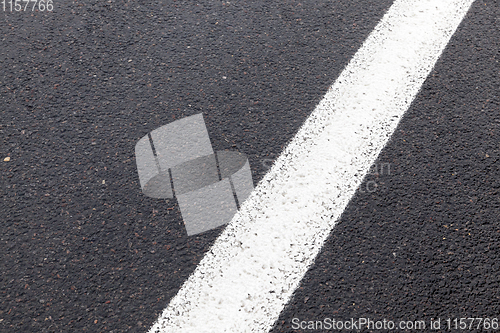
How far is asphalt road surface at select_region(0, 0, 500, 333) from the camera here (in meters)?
1.75

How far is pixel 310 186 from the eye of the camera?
2.08 m

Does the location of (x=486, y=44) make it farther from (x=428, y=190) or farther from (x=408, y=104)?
(x=428, y=190)

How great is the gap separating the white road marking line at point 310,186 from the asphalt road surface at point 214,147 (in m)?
0.06

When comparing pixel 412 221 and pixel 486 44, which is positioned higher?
pixel 486 44

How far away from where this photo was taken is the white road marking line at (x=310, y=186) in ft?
5.68

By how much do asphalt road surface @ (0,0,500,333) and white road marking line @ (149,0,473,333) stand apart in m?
0.06

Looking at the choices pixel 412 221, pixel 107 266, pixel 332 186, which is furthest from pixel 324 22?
pixel 107 266

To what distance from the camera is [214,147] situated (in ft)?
7.37

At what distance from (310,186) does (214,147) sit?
1.77ft

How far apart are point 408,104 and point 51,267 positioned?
195 centimetres

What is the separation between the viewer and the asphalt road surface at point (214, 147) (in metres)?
1.75

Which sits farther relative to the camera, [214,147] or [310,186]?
[214,147]

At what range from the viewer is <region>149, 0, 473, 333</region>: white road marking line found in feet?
5.68

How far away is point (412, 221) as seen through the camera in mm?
1942
